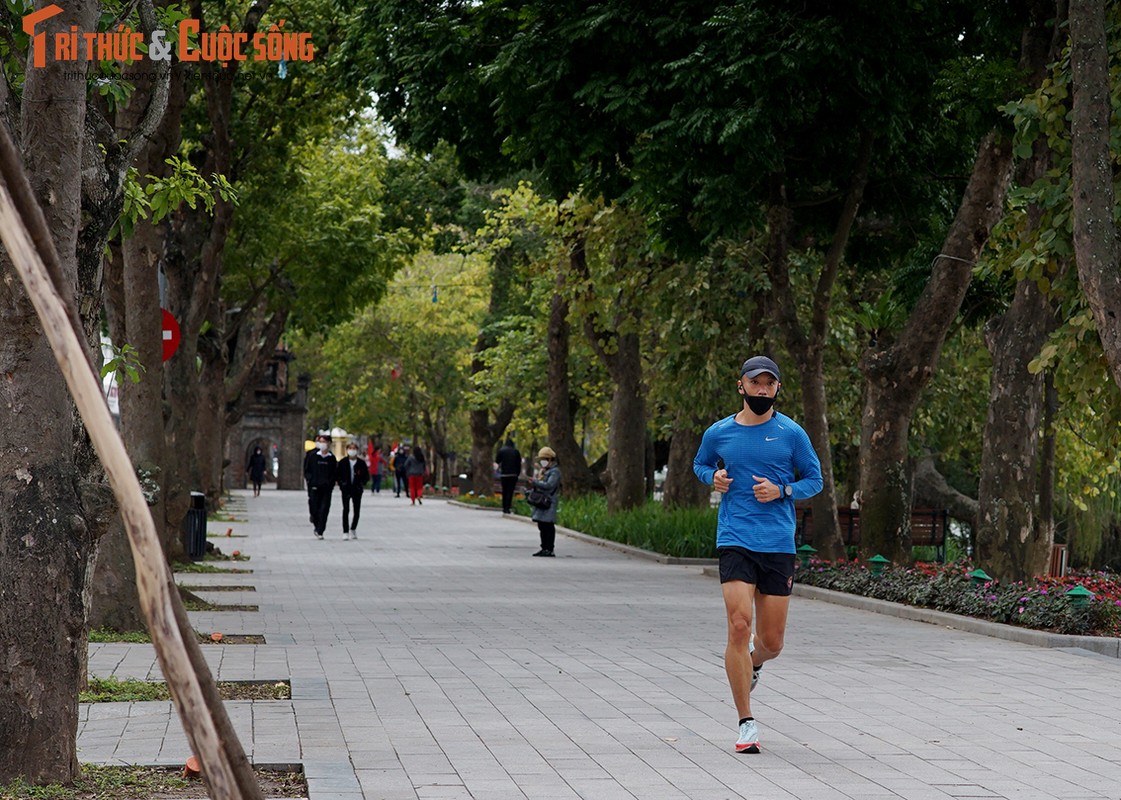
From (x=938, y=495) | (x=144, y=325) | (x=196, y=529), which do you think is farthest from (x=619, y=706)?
(x=938, y=495)

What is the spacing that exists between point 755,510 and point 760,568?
0.96ft

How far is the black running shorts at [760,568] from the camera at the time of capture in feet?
27.8

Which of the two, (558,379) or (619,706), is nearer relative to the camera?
(619,706)

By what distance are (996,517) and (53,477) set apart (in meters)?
12.5

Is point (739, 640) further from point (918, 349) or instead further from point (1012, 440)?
point (918, 349)

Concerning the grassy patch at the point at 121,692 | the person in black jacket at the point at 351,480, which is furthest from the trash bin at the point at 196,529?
the grassy patch at the point at 121,692

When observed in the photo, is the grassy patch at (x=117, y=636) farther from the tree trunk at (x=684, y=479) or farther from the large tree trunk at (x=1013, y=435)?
the tree trunk at (x=684, y=479)

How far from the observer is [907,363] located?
760 inches

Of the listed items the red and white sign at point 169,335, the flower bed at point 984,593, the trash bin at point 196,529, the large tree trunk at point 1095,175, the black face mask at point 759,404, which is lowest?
the flower bed at point 984,593

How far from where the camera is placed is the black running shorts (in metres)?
8.48

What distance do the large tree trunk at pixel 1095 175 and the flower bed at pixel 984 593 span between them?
9.20ft

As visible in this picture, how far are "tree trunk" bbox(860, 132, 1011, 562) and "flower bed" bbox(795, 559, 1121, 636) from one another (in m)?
0.66

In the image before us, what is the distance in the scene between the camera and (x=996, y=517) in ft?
56.9

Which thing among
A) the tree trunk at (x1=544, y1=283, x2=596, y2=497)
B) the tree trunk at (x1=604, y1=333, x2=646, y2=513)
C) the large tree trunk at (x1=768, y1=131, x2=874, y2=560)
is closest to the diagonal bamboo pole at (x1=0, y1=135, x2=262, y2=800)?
the large tree trunk at (x1=768, y1=131, x2=874, y2=560)
